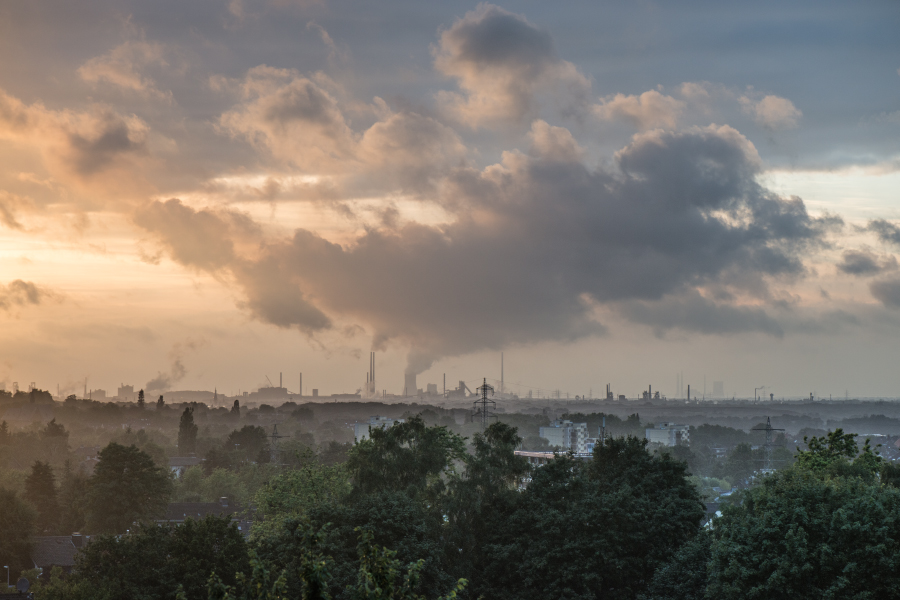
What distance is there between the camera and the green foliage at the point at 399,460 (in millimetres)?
40219

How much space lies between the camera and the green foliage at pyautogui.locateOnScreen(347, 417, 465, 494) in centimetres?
4022

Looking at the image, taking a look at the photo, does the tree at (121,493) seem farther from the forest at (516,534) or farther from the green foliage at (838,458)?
the green foliage at (838,458)

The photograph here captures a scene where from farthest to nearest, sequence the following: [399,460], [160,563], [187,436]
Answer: [187,436]
[399,460]
[160,563]

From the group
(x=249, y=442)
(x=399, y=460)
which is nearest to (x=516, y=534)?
(x=399, y=460)

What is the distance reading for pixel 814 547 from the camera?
92.9 ft

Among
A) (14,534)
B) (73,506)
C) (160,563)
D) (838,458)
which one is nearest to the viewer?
(160,563)

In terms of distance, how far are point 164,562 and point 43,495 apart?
184 ft

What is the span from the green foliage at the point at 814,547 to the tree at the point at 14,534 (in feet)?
160

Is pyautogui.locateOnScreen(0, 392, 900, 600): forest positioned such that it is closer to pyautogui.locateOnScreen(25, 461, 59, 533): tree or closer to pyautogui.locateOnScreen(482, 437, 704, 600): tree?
pyautogui.locateOnScreen(482, 437, 704, 600): tree

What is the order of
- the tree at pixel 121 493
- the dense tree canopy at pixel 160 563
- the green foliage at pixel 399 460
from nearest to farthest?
1. the dense tree canopy at pixel 160 563
2. the green foliage at pixel 399 460
3. the tree at pixel 121 493

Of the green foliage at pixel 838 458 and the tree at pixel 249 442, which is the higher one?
the green foliage at pixel 838 458

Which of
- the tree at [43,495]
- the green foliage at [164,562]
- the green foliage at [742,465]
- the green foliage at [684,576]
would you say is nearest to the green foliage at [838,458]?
the green foliage at [684,576]

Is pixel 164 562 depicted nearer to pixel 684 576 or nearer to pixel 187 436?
pixel 684 576

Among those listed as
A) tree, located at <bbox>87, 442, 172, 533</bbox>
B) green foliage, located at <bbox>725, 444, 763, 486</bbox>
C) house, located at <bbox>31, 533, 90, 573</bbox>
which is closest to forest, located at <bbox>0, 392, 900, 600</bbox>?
house, located at <bbox>31, 533, 90, 573</bbox>
